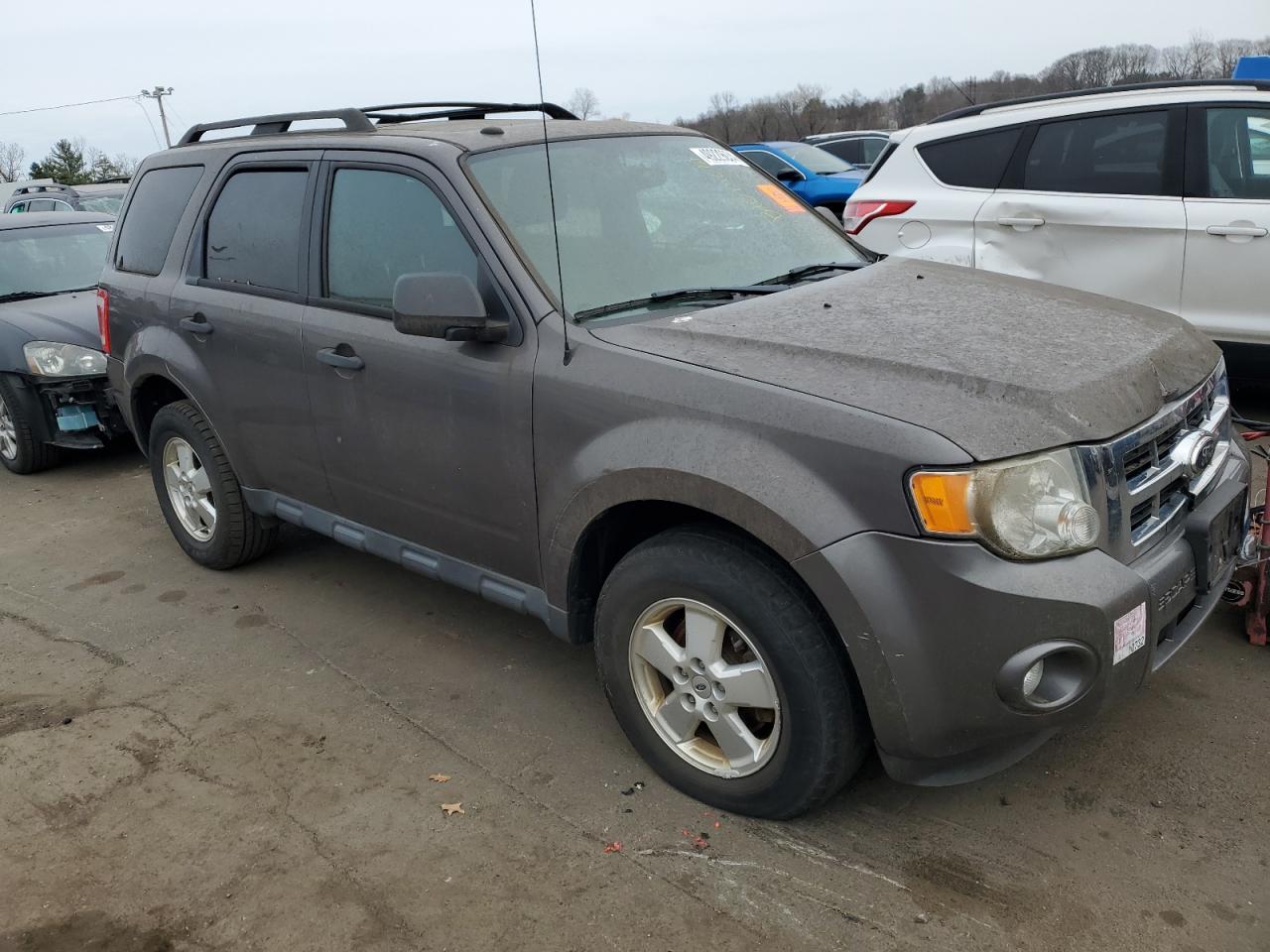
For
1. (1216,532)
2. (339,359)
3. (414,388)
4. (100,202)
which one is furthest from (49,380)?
(100,202)

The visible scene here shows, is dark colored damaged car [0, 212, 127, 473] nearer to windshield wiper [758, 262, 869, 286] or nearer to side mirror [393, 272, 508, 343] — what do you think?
side mirror [393, 272, 508, 343]

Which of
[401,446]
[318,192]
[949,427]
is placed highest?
[318,192]

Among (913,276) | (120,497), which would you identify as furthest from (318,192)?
(120,497)

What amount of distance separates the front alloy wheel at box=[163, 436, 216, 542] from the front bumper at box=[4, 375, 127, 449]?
81.1 inches

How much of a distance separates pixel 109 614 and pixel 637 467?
9.97 feet

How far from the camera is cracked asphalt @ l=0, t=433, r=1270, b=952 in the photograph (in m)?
2.60

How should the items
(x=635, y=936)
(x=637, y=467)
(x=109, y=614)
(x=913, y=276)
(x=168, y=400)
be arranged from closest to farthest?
(x=635, y=936) < (x=637, y=467) < (x=913, y=276) < (x=109, y=614) < (x=168, y=400)

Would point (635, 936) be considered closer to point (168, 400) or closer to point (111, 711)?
point (111, 711)

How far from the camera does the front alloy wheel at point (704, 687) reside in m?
2.81

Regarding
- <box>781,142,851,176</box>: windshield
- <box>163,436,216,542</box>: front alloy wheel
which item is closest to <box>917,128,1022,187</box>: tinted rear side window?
<box>163,436,216,542</box>: front alloy wheel

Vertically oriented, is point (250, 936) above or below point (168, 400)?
below

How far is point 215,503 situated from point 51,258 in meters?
4.20

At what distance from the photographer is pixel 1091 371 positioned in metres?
2.67

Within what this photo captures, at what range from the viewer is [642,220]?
140 inches
